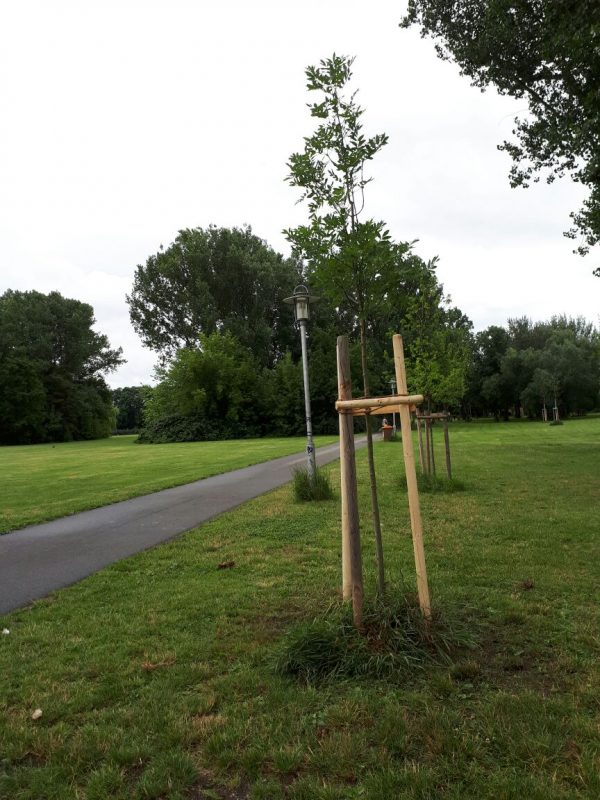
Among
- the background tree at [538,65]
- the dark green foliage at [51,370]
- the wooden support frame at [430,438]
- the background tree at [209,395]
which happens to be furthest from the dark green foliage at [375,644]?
the dark green foliage at [51,370]

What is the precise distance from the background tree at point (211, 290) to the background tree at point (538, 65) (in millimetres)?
34267

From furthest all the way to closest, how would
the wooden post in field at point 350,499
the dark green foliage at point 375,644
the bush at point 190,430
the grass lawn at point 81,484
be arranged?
1. the bush at point 190,430
2. the grass lawn at point 81,484
3. the wooden post in field at point 350,499
4. the dark green foliage at point 375,644

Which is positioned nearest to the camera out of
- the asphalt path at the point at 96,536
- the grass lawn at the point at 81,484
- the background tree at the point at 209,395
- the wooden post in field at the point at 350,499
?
the wooden post in field at the point at 350,499

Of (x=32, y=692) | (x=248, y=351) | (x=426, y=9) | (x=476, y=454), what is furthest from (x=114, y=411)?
(x=32, y=692)

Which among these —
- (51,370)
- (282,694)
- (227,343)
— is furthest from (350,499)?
(51,370)

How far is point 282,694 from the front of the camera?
317 centimetres

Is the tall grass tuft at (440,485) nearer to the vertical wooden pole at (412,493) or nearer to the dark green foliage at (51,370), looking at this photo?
the vertical wooden pole at (412,493)

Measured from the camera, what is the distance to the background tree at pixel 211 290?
162 feet

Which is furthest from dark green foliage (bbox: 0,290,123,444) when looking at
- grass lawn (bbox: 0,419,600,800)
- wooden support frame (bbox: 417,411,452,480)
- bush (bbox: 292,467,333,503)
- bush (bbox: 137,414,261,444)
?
grass lawn (bbox: 0,419,600,800)

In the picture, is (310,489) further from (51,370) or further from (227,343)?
(51,370)

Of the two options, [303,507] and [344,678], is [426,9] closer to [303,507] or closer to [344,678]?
[303,507]

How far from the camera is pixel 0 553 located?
724 centimetres

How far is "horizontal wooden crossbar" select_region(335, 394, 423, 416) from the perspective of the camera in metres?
3.61

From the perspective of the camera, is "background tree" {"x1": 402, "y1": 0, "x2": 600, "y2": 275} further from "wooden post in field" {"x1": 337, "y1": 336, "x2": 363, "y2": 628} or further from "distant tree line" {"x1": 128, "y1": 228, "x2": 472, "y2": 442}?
"distant tree line" {"x1": 128, "y1": 228, "x2": 472, "y2": 442}
